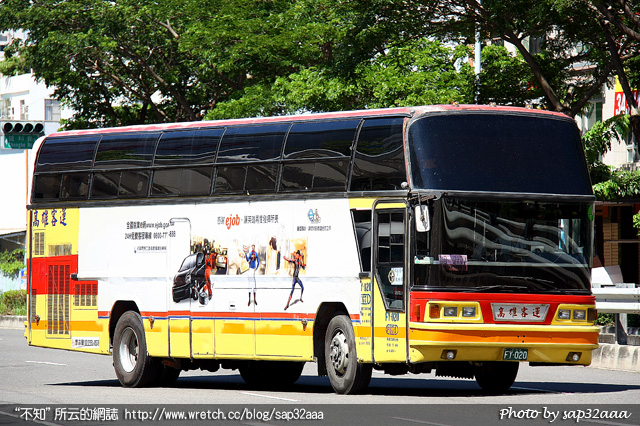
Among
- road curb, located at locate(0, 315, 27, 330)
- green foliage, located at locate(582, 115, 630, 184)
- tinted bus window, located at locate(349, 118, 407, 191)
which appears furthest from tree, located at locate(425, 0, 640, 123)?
road curb, located at locate(0, 315, 27, 330)

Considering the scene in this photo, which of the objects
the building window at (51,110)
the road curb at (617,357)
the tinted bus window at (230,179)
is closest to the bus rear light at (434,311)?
the tinted bus window at (230,179)

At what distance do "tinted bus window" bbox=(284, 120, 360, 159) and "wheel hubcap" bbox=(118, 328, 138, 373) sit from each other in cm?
408

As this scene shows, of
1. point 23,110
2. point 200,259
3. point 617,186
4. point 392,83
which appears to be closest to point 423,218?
point 200,259

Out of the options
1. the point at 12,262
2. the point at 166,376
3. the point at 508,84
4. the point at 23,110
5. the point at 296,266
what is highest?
the point at 23,110

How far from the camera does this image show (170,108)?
45.0 meters

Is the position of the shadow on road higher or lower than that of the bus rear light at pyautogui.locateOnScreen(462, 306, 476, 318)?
lower

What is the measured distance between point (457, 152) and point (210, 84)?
27.0 meters

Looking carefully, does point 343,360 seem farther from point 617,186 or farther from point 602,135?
Result: point 617,186

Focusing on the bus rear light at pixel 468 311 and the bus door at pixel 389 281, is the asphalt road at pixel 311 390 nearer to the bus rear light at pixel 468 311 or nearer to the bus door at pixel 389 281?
the bus door at pixel 389 281

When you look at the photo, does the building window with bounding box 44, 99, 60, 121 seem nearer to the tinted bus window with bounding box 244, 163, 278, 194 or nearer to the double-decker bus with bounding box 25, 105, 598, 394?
the double-decker bus with bounding box 25, 105, 598, 394

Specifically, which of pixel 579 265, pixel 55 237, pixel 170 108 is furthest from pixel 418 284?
pixel 170 108

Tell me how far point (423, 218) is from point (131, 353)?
19.7 feet

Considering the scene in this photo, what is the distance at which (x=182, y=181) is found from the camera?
17.7 meters

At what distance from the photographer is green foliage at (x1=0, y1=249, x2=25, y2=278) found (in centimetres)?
5116
